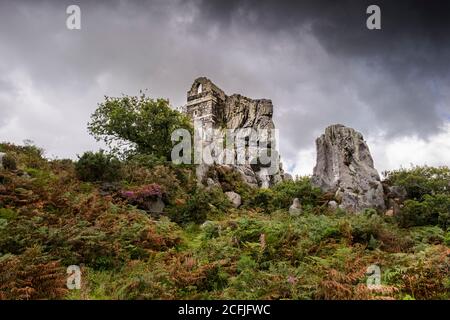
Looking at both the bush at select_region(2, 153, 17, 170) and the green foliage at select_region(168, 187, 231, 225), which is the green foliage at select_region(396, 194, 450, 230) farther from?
the bush at select_region(2, 153, 17, 170)

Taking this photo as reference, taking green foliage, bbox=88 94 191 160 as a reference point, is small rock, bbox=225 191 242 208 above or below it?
below

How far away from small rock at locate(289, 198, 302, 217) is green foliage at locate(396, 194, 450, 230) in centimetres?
424

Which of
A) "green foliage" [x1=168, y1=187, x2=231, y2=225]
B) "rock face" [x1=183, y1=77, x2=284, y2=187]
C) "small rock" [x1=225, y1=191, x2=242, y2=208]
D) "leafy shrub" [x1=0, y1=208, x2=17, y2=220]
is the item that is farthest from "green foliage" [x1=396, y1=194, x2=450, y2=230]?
"rock face" [x1=183, y1=77, x2=284, y2=187]

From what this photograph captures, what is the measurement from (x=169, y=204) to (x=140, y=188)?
62.4 inches

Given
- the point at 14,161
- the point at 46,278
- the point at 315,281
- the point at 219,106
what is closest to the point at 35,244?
the point at 46,278

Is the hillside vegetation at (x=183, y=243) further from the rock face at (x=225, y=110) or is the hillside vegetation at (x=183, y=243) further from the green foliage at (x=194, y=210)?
the rock face at (x=225, y=110)

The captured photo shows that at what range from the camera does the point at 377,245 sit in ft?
34.8

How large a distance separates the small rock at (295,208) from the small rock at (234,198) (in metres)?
2.86

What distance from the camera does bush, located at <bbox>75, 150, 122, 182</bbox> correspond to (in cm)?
1641

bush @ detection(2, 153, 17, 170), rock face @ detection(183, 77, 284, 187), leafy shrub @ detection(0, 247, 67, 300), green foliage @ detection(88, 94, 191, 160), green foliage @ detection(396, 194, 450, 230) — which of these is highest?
rock face @ detection(183, 77, 284, 187)

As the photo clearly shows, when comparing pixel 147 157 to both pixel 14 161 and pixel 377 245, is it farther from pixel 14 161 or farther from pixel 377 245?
pixel 377 245

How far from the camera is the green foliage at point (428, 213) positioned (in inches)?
560

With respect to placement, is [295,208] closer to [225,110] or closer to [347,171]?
[347,171]

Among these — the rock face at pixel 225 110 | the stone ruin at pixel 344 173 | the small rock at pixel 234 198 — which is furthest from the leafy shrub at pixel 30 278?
the rock face at pixel 225 110
